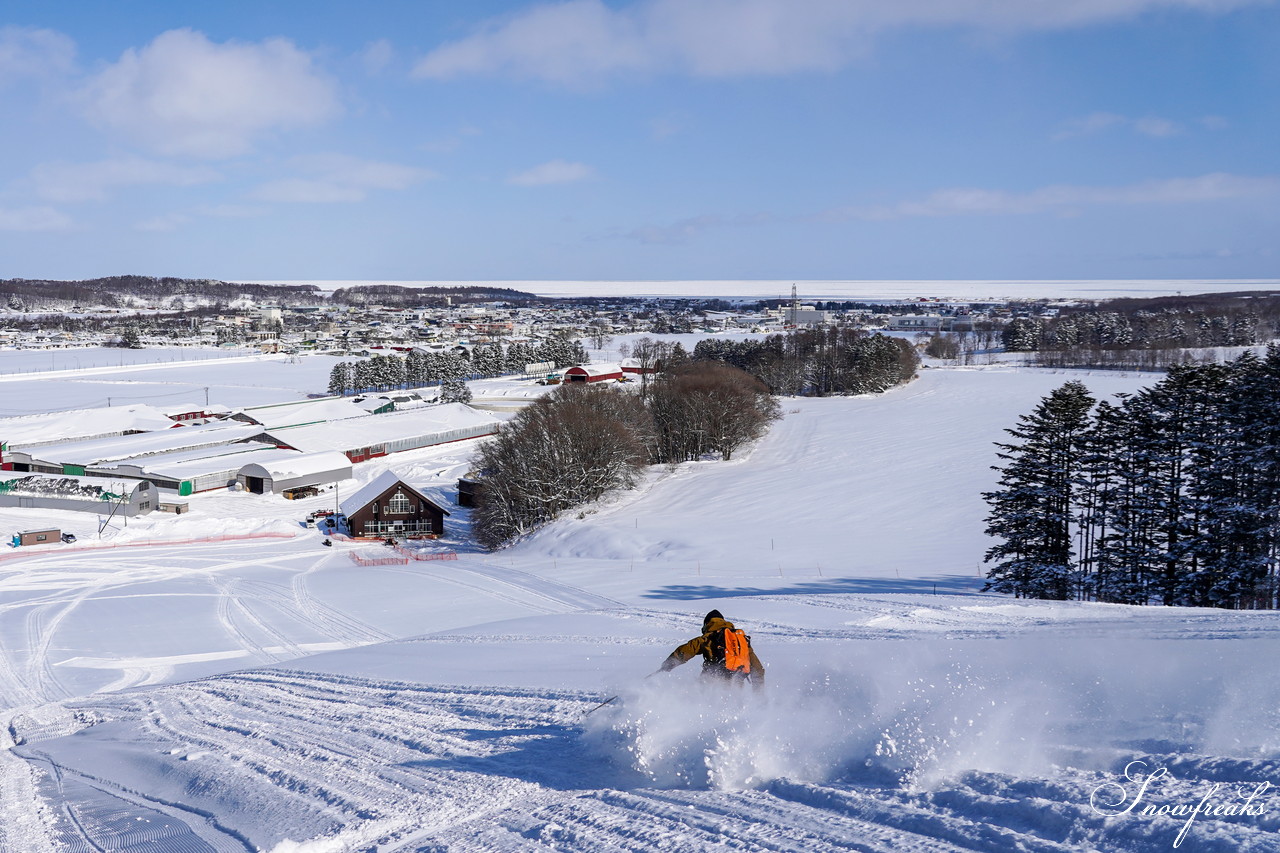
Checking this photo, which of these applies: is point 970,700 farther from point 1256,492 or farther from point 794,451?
point 794,451

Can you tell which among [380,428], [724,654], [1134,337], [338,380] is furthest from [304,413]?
[1134,337]

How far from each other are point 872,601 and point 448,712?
30.8 ft

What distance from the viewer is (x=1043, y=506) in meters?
18.8

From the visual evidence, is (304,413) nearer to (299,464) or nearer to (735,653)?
(299,464)

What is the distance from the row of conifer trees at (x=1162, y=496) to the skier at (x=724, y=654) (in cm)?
1301

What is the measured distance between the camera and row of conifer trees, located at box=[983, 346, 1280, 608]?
1712 cm

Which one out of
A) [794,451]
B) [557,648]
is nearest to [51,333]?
[794,451]

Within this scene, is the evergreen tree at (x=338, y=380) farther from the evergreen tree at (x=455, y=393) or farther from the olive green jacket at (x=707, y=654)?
the olive green jacket at (x=707, y=654)

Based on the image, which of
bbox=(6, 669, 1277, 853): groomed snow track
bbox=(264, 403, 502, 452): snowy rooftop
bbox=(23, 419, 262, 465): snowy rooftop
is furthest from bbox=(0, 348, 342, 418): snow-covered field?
bbox=(6, 669, 1277, 853): groomed snow track

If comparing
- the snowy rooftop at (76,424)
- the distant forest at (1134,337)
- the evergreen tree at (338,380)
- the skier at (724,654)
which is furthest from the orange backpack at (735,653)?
the distant forest at (1134,337)

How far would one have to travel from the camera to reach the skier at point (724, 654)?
6328 millimetres

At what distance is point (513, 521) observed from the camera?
3077 centimetres

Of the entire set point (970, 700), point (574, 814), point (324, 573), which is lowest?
point (324, 573)

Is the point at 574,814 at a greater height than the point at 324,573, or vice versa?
the point at 574,814
